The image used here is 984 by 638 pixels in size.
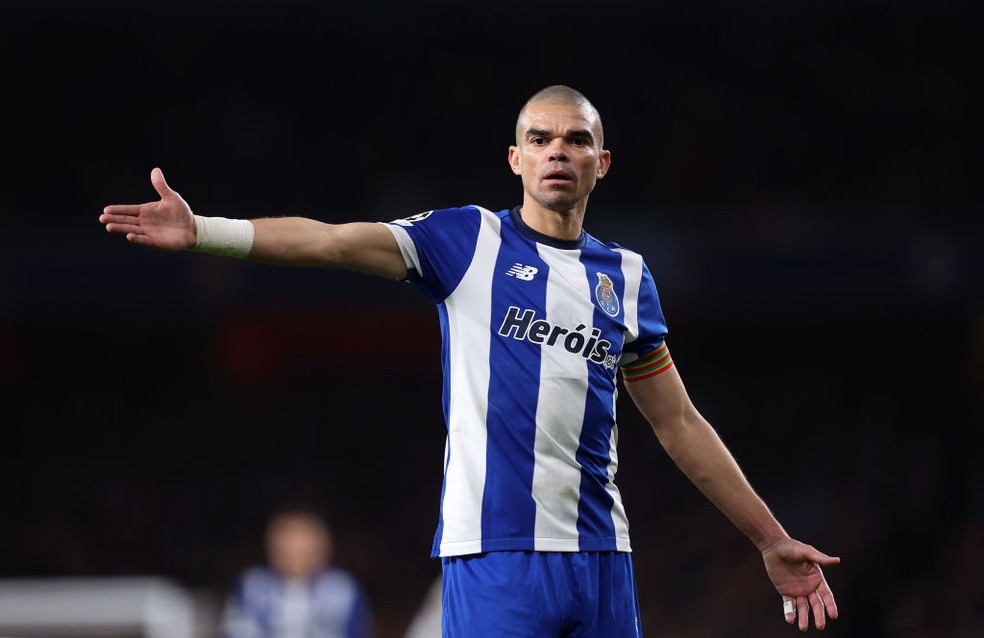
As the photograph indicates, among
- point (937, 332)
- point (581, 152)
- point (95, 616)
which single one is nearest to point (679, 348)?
point (937, 332)

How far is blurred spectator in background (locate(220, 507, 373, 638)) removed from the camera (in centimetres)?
830

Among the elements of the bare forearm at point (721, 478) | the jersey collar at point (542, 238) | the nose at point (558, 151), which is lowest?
the bare forearm at point (721, 478)

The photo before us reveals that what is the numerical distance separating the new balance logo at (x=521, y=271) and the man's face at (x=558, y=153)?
20cm

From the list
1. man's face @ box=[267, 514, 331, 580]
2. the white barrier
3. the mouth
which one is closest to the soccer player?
the mouth

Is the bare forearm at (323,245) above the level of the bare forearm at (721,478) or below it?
above

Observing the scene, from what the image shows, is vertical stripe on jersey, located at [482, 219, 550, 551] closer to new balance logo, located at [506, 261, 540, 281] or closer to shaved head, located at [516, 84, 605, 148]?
new balance logo, located at [506, 261, 540, 281]

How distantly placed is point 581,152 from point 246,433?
38.9 feet

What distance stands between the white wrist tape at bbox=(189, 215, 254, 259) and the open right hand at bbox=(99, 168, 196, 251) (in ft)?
0.07

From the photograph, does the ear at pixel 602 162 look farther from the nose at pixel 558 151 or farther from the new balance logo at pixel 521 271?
the new balance logo at pixel 521 271

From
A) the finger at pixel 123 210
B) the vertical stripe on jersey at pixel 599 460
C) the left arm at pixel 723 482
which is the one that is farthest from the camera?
the left arm at pixel 723 482

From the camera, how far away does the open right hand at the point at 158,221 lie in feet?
10.4

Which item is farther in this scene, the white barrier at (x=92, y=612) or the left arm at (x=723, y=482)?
the white barrier at (x=92, y=612)

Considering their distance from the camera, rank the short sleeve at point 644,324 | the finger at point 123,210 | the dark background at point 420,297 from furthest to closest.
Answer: the dark background at point 420,297 → the short sleeve at point 644,324 → the finger at point 123,210

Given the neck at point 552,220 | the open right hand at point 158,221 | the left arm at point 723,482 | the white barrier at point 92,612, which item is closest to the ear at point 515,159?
the neck at point 552,220
